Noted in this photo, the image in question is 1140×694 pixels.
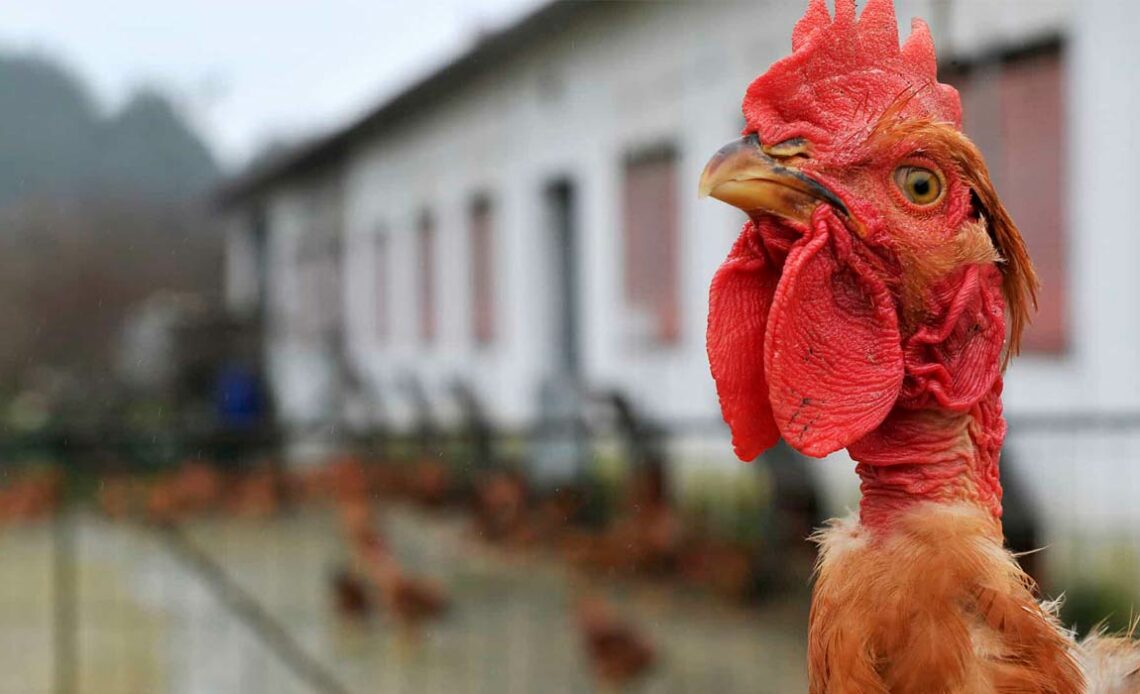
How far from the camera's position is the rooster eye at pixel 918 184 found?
1.39 meters

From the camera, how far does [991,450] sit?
4.71 feet

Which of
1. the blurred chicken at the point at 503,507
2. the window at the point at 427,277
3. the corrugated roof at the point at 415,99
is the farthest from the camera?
the window at the point at 427,277

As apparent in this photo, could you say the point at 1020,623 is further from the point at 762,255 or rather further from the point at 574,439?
the point at 574,439

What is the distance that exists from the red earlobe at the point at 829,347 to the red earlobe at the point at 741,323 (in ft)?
0.21

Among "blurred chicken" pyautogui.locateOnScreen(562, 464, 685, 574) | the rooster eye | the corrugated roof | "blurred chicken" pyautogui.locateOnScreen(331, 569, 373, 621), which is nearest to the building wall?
the corrugated roof

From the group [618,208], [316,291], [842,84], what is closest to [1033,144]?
[618,208]

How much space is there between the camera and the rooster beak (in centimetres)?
137

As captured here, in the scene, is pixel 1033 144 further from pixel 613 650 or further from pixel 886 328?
pixel 886 328

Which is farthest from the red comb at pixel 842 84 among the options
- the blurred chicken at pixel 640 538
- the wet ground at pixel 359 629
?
the blurred chicken at pixel 640 538

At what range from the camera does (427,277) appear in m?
13.3

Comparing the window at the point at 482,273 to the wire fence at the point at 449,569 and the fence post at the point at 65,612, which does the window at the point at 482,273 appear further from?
the fence post at the point at 65,612

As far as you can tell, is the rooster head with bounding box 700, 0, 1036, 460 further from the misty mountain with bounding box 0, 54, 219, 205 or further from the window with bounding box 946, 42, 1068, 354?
the misty mountain with bounding box 0, 54, 219, 205

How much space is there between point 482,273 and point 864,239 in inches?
422

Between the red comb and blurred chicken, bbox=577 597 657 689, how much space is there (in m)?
4.81
